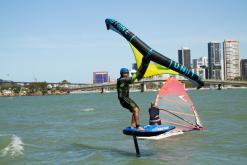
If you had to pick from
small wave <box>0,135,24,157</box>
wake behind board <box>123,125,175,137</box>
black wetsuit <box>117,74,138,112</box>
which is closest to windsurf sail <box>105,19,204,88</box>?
black wetsuit <box>117,74,138,112</box>

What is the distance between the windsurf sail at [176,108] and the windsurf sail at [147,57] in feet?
25.2

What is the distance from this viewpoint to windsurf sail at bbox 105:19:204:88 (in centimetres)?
1313

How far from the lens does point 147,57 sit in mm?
13414

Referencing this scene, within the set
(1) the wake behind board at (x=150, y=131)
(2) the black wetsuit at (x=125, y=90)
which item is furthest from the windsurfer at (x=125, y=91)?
(1) the wake behind board at (x=150, y=131)

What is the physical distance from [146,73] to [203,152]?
5964 millimetres

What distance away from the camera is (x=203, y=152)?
18.1 metres

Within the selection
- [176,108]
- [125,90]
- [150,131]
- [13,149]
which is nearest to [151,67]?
[125,90]

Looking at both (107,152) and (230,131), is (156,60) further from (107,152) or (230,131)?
(230,131)

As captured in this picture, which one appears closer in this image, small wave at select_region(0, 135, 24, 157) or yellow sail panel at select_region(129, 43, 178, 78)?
yellow sail panel at select_region(129, 43, 178, 78)

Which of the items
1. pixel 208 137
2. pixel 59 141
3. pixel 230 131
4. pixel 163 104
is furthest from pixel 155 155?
pixel 230 131

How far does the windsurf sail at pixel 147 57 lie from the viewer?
13.1 m

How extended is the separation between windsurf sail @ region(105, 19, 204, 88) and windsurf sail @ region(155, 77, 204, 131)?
7686 millimetres

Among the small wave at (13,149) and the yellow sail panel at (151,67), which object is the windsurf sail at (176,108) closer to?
the small wave at (13,149)

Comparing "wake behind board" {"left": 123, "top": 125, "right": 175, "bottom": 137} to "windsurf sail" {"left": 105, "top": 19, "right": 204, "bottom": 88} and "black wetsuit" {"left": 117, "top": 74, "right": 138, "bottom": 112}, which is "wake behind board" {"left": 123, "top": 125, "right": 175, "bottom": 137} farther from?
"windsurf sail" {"left": 105, "top": 19, "right": 204, "bottom": 88}
